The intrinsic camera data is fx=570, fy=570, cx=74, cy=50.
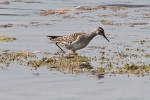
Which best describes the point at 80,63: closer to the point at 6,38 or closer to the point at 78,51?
the point at 78,51

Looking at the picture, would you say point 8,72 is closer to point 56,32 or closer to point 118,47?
point 118,47

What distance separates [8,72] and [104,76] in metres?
2.54

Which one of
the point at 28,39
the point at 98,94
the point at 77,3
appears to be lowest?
the point at 98,94

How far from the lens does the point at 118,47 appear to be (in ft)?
64.7

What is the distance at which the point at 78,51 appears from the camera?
19297 millimetres

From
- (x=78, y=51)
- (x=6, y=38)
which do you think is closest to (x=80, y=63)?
(x=78, y=51)

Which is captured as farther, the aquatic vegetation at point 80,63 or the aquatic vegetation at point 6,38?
the aquatic vegetation at point 6,38

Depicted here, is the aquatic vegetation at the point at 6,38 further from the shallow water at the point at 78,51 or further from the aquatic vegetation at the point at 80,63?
the aquatic vegetation at the point at 80,63

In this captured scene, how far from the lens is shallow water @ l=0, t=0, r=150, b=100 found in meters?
13.0

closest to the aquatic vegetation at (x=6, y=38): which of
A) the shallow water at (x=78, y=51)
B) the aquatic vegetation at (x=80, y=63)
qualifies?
the shallow water at (x=78, y=51)

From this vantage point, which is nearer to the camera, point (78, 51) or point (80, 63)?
point (80, 63)

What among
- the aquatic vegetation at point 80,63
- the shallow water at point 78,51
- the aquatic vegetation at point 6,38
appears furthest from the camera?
the aquatic vegetation at point 6,38

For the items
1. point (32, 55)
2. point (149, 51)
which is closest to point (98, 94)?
point (32, 55)

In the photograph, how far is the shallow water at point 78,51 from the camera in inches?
512
